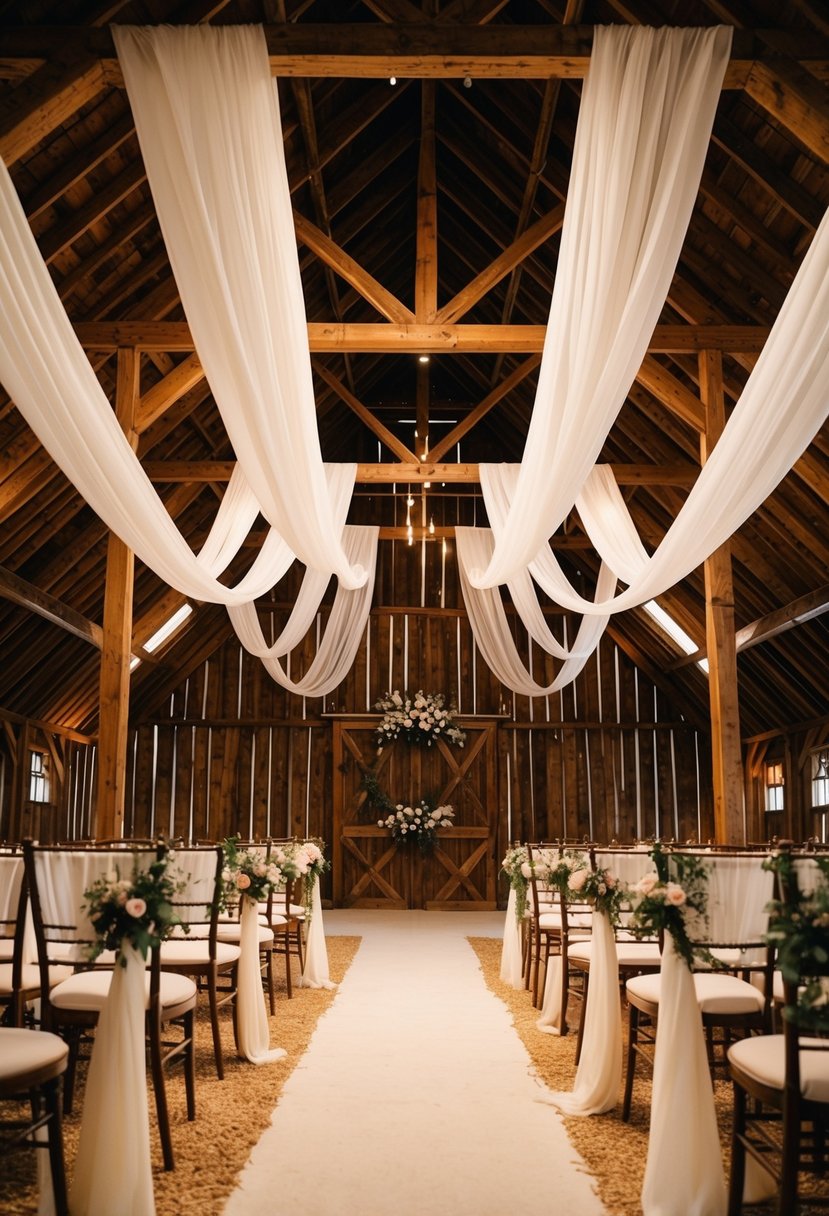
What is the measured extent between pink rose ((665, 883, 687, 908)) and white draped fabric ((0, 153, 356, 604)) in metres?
2.94

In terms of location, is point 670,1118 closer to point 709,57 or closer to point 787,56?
point 709,57

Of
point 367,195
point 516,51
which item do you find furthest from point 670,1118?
point 367,195

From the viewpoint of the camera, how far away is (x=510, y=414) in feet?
45.6

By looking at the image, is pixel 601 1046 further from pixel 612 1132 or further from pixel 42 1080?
pixel 42 1080

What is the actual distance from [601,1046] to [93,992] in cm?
200

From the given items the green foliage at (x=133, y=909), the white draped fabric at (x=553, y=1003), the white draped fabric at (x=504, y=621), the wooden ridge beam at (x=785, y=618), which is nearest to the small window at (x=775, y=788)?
the wooden ridge beam at (x=785, y=618)

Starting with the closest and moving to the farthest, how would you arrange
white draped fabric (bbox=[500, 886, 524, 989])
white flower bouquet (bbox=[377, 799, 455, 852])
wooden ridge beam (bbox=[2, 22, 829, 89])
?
1. wooden ridge beam (bbox=[2, 22, 829, 89])
2. white draped fabric (bbox=[500, 886, 524, 989])
3. white flower bouquet (bbox=[377, 799, 455, 852])

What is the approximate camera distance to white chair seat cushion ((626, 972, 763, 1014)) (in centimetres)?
367

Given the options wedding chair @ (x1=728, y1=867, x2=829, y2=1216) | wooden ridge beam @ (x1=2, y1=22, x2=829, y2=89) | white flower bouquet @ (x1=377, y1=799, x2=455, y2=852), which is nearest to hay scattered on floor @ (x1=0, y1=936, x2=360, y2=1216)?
wedding chair @ (x1=728, y1=867, x2=829, y2=1216)

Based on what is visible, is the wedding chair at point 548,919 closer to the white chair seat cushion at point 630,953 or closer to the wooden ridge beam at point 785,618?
the white chair seat cushion at point 630,953

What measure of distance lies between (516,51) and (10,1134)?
5172 mm

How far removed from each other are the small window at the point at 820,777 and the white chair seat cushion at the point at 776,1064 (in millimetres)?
9289

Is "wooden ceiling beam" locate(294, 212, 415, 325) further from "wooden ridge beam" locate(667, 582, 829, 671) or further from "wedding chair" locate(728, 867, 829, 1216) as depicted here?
"wedding chair" locate(728, 867, 829, 1216)

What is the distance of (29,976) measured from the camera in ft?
13.7
